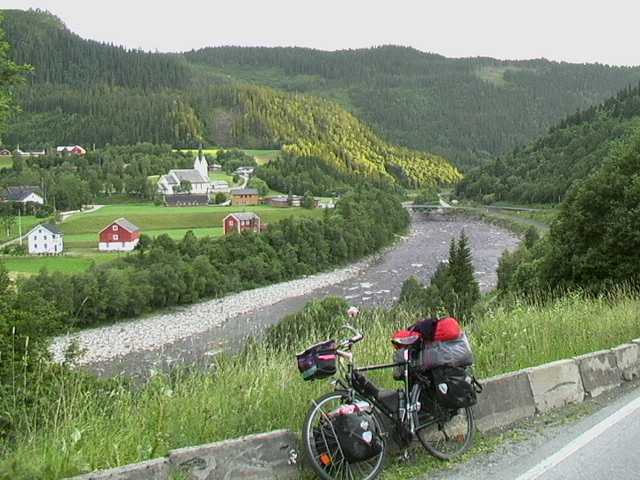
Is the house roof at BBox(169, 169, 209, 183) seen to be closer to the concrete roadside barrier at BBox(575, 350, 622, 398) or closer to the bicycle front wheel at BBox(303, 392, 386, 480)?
the concrete roadside barrier at BBox(575, 350, 622, 398)

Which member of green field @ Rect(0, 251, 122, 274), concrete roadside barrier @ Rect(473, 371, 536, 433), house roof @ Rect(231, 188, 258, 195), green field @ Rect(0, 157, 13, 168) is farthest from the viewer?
green field @ Rect(0, 157, 13, 168)

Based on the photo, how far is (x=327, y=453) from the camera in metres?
4.49

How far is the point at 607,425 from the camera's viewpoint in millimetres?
5961

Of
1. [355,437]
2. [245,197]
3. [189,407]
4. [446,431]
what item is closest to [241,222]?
[245,197]

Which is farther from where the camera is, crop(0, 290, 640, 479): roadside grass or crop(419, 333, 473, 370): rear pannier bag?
crop(419, 333, 473, 370): rear pannier bag

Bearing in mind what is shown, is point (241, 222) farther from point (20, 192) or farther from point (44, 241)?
point (20, 192)

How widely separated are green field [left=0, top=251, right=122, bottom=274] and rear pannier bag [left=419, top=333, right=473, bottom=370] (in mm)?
52076

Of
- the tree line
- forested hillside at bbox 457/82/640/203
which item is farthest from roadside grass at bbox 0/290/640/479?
forested hillside at bbox 457/82/640/203

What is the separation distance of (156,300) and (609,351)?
43.7 metres

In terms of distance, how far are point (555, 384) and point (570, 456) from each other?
5.51ft

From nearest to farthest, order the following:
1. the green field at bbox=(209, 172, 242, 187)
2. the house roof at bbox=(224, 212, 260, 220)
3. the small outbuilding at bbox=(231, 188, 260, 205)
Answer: the house roof at bbox=(224, 212, 260, 220) < the small outbuilding at bbox=(231, 188, 260, 205) < the green field at bbox=(209, 172, 242, 187)

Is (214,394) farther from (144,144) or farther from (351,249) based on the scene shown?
(144,144)

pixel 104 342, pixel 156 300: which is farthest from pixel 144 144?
pixel 104 342

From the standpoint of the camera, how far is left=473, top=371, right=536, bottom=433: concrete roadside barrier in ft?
19.6
